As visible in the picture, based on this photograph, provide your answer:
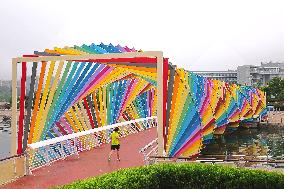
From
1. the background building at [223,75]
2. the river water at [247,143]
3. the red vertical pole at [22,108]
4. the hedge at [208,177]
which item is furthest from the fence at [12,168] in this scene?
the background building at [223,75]

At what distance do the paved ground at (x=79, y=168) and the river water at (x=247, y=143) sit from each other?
1369 cm

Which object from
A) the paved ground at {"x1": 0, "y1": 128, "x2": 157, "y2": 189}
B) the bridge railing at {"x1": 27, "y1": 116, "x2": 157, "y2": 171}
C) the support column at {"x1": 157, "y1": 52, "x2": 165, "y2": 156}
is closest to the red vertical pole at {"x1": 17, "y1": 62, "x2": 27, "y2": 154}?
the bridge railing at {"x1": 27, "y1": 116, "x2": 157, "y2": 171}

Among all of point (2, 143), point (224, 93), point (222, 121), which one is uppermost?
point (224, 93)

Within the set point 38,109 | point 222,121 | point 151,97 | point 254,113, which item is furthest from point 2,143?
point 38,109

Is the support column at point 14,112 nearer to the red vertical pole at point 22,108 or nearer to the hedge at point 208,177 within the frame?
the red vertical pole at point 22,108

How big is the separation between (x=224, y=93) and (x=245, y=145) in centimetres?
502

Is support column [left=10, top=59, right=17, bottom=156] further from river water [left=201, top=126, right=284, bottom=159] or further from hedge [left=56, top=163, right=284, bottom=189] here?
river water [left=201, top=126, right=284, bottom=159]

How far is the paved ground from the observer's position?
11898 mm

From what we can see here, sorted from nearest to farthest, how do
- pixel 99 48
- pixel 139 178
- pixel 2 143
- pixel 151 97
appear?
pixel 139 178, pixel 99 48, pixel 151 97, pixel 2 143

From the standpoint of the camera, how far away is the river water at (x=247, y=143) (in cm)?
3275

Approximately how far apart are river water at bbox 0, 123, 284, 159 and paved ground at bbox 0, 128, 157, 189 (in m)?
13.7

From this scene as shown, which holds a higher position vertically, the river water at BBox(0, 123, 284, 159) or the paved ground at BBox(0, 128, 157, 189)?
the paved ground at BBox(0, 128, 157, 189)

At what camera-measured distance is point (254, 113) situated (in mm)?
51000

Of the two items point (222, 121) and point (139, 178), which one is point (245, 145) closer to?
point (222, 121)
